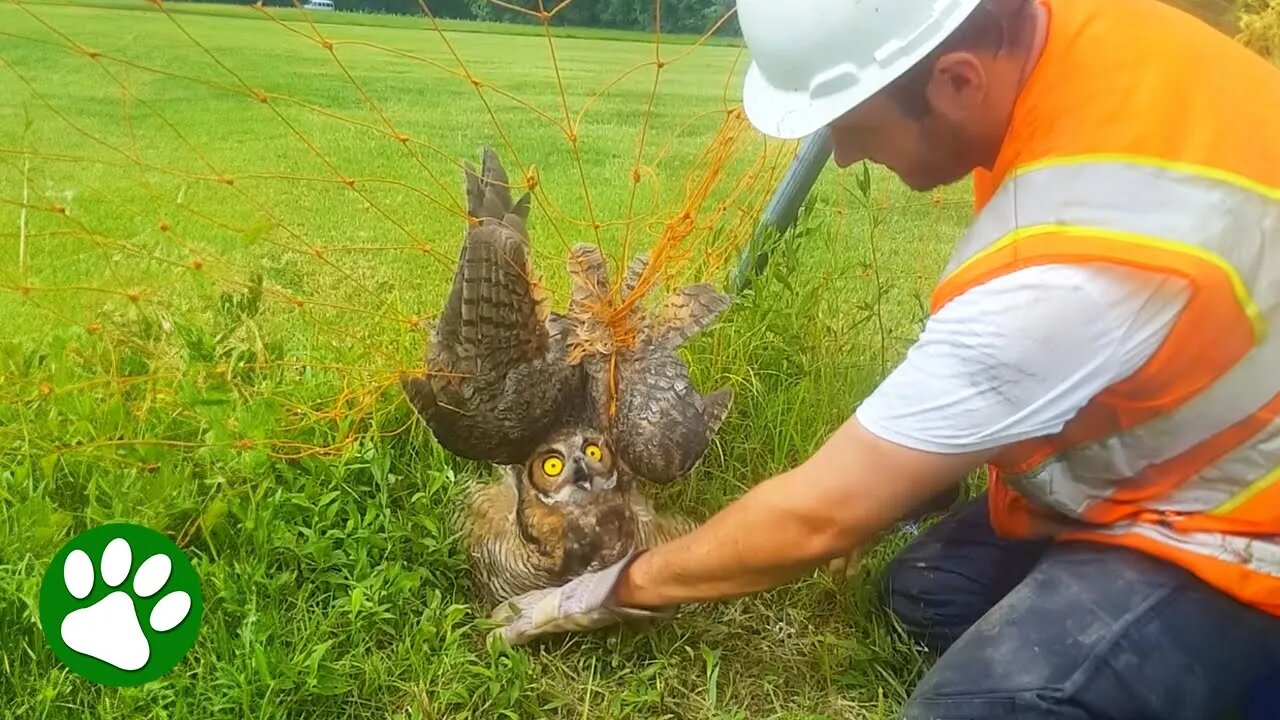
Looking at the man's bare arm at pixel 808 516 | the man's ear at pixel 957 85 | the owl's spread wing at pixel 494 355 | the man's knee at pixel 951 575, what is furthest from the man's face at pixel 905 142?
the man's knee at pixel 951 575

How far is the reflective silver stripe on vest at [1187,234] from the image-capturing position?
118cm

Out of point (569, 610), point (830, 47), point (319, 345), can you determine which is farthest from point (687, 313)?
point (830, 47)

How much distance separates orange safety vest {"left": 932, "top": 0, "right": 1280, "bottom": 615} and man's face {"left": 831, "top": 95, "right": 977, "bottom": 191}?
0.07 m

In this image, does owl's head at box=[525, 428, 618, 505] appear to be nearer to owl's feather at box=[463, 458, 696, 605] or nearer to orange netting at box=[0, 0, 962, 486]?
owl's feather at box=[463, 458, 696, 605]

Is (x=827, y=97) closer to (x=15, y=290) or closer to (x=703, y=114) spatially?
(x=703, y=114)

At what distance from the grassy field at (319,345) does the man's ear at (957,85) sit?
73cm

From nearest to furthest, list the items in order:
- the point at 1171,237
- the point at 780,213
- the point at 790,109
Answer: the point at 1171,237 < the point at 790,109 < the point at 780,213

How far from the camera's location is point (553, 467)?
1.95 m

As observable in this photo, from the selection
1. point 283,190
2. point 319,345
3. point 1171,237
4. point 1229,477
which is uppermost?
point 1171,237

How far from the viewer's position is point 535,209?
2.19 metres

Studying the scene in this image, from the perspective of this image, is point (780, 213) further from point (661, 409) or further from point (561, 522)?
point (561, 522)

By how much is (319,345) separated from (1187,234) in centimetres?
173

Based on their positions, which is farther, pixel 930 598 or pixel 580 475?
pixel 930 598

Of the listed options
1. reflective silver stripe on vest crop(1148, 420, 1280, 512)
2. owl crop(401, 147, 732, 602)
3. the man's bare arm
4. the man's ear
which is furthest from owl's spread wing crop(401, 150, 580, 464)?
reflective silver stripe on vest crop(1148, 420, 1280, 512)
